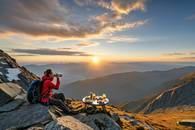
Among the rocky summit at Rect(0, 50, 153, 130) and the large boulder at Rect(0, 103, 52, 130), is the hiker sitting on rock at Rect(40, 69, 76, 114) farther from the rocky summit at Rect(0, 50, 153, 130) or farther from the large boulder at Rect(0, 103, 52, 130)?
the large boulder at Rect(0, 103, 52, 130)

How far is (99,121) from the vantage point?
76.2 ft

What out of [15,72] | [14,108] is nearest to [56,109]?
[14,108]

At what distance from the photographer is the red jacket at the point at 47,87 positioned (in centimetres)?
2237

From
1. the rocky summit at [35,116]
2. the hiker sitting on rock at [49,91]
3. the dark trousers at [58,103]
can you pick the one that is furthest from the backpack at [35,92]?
the dark trousers at [58,103]

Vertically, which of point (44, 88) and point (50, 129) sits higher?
point (44, 88)

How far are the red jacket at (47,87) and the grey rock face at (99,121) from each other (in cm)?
319

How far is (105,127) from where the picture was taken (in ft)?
75.2

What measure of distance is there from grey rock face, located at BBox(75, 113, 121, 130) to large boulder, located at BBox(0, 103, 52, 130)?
10.2ft

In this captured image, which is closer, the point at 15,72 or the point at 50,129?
the point at 50,129

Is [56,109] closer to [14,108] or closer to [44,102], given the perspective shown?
[44,102]

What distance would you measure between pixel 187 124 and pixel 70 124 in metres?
101

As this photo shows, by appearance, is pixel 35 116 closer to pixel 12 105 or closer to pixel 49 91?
pixel 49 91

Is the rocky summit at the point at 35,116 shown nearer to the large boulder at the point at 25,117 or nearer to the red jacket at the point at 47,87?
the large boulder at the point at 25,117

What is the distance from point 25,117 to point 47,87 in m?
3.13
